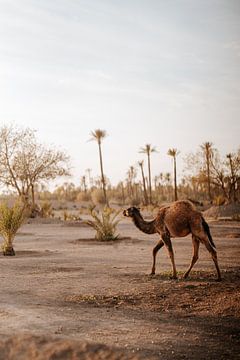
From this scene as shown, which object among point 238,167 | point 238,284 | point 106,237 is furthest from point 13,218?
point 238,167

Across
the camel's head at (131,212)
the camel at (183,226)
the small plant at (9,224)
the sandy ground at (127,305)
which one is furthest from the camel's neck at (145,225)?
the small plant at (9,224)

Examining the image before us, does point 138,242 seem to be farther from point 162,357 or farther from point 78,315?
point 162,357

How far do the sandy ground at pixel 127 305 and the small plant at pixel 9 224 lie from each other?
6.07ft

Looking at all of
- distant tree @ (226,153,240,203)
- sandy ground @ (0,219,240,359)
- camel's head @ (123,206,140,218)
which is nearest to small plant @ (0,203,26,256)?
sandy ground @ (0,219,240,359)

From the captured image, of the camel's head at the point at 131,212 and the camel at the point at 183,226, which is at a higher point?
the camel's head at the point at 131,212

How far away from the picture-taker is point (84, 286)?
28.5 ft

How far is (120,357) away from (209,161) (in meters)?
41.4

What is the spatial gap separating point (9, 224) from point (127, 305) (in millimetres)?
8292

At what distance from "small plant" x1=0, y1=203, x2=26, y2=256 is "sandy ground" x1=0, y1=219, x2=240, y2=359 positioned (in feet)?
6.07

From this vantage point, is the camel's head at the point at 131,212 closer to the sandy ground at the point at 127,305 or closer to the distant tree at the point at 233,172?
the sandy ground at the point at 127,305

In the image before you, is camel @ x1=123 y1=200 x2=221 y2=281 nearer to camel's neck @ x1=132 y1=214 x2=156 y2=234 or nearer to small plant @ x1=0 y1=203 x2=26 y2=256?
camel's neck @ x1=132 y1=214 x2=156 y2=234

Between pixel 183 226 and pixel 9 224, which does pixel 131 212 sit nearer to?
pixel 183 226

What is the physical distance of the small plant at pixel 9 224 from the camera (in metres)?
14.2

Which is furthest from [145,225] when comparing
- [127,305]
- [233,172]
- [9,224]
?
[233,172]
